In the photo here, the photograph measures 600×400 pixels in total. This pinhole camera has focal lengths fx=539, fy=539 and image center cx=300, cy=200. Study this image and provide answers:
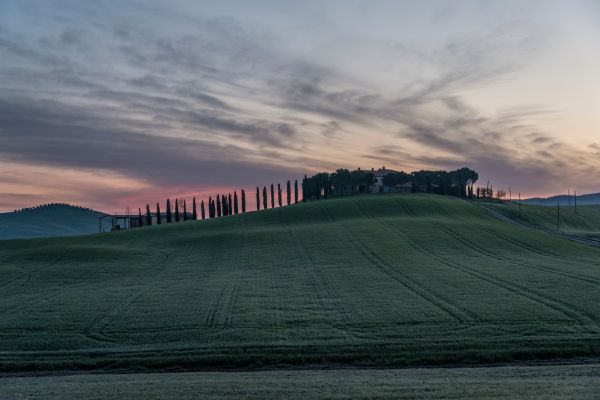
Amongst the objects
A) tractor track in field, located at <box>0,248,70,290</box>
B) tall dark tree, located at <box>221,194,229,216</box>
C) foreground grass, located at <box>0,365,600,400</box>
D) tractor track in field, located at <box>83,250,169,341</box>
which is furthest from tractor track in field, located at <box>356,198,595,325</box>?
tall dark tree, located at <box>221,194,229,216</box>

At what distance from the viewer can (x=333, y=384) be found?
18.1 meters

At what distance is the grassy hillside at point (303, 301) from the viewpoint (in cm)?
2388

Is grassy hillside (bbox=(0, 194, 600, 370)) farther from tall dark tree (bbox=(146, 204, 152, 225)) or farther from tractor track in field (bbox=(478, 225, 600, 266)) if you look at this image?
tall dark tree (bbox=(146, 204, 152, 225))

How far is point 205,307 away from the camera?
107ft

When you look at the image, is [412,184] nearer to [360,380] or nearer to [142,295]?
[142,295]

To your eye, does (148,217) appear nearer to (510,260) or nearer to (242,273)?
(242,273)

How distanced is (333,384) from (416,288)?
2167 centimetres

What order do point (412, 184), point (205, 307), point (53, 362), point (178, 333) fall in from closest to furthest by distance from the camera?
point (53, 362), point (178, 333), point (205, 307), point (412, 184)

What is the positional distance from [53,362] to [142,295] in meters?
14.7

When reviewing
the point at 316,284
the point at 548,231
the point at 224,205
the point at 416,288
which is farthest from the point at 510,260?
the point at 224,205

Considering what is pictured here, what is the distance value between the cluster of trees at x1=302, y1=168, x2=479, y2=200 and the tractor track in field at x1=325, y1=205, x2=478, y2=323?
3543 inches

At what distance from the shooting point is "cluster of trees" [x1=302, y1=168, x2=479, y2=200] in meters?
152

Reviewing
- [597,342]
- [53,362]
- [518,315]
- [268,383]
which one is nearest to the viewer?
[268,383]

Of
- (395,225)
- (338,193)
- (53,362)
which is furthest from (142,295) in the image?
(338,193)
